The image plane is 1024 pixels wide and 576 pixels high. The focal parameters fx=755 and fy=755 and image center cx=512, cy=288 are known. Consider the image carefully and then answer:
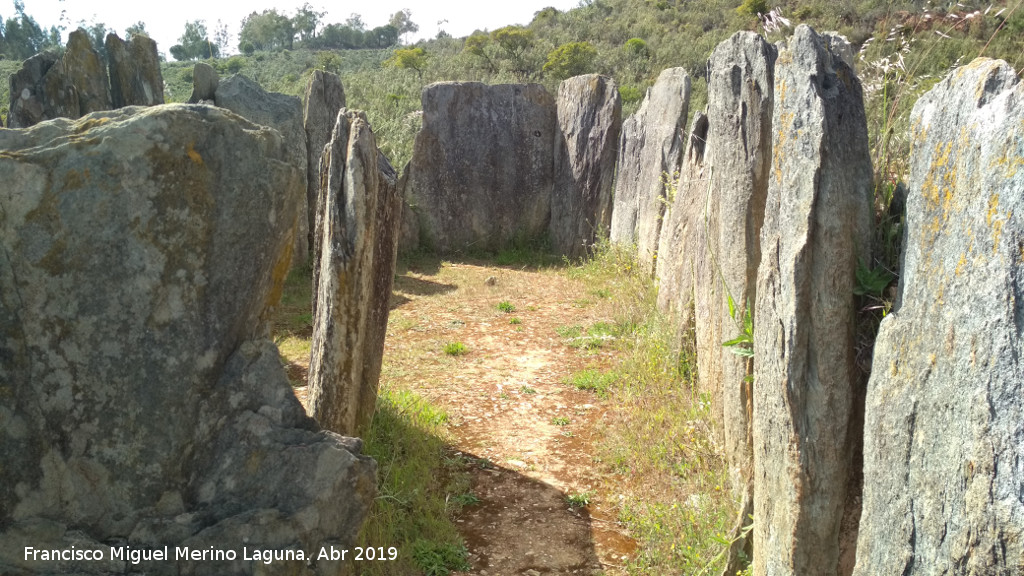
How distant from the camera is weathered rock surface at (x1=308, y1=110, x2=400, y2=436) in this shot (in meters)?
4.15

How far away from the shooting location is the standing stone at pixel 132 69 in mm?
8172

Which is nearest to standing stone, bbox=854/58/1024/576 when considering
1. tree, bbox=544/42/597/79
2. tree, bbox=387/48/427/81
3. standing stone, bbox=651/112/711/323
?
standing stone, bbox=651/112/711/323

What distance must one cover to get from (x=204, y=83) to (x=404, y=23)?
45.5m

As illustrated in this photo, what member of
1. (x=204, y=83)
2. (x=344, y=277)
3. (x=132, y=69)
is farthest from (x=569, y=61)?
(x=344, y=277)

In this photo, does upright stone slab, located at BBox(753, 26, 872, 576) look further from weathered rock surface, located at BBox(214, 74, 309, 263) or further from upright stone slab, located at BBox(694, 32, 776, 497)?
weathered rock surface, located at BBox(214, 74, 309, 263)

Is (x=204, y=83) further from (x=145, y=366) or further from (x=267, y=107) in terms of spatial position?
(x=145, y=366)

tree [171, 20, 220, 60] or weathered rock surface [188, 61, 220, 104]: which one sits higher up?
tree [171, 20, 220, 60]

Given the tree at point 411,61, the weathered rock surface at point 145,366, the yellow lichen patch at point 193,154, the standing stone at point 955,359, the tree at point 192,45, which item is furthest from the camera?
the tree at point 192,45

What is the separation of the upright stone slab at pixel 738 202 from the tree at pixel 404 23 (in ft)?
160

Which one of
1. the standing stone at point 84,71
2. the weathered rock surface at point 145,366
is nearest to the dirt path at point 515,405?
the weathered rock surface at point 145,366

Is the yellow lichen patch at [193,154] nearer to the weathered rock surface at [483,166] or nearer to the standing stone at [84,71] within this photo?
the standing stone at [84,71]

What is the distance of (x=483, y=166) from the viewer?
1187cm

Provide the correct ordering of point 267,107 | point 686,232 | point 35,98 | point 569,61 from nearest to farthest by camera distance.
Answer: point 686,232, point 35,98, point 267,107, point 569,61

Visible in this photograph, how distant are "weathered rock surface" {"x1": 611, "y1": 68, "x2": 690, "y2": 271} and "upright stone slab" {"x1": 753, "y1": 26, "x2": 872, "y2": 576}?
4.83 meters
